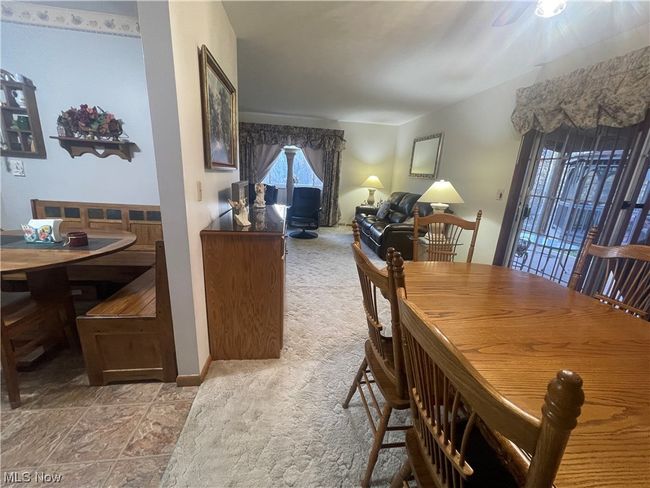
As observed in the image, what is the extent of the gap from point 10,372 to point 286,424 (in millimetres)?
1423

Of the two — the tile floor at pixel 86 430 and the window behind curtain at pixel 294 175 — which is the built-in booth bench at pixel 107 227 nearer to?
the tile floor at pixel 86 430

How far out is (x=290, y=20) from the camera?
6.70 feet

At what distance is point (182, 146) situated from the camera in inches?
49.1

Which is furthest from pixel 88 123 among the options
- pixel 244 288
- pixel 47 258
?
pixel 244 288

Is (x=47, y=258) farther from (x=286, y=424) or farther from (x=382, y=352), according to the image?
(x=382, y=352)

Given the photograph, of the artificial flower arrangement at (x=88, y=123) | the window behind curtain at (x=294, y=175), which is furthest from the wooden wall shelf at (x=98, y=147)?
the window behind curtain at (x=294, y=175)

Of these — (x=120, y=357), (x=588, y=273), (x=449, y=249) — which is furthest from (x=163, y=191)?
(x=588, y=273)

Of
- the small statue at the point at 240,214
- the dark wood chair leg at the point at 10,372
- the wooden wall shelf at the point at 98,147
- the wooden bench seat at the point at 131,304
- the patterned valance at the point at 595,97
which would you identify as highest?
the patterned valance at the point at 595,97

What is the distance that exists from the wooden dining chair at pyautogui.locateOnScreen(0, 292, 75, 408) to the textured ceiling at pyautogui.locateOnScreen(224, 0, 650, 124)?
2.38 m

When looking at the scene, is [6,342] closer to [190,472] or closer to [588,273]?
[190,472]

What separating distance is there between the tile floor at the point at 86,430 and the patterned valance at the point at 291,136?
4.89 m

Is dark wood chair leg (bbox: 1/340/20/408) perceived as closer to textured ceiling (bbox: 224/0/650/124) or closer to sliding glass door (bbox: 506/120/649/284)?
textured ceiling (bbox: 224/0/650/124)

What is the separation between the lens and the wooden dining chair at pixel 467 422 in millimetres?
310

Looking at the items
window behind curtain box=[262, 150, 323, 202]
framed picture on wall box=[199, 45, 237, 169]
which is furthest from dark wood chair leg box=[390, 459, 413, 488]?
window behind curtain box=[262, 150, 323, 202]
